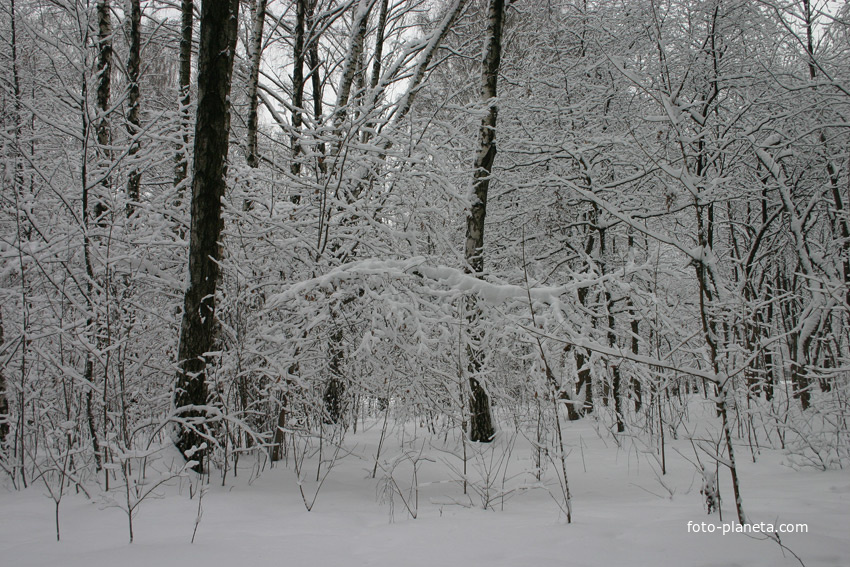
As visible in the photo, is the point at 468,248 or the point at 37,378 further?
the point at 468,248

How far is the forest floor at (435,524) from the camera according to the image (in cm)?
218

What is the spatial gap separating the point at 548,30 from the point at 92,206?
7019mm

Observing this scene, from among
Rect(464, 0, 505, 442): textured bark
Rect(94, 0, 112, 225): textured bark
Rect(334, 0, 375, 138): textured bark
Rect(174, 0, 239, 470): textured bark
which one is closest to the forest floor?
Rect(174, 0, 239, 470): textured bark

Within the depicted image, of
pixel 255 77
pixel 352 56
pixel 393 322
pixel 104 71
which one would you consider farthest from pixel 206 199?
pixel 352 56

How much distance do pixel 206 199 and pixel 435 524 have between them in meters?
2.98

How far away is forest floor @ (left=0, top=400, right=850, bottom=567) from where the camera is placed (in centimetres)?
218

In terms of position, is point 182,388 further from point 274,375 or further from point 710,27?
point 710,27

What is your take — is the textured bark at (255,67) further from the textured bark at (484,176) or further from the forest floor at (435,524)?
the forest floor at (435,524)

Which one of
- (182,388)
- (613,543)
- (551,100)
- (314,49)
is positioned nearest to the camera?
(613,543)

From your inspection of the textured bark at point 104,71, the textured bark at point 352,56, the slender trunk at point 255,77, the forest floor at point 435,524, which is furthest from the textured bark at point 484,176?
the textured bark at point 104,71

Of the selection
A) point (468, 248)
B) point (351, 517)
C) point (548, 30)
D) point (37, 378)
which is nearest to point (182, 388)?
point (37, 378)

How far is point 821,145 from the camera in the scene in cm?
546

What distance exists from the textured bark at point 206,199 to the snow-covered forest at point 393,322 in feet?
0.07

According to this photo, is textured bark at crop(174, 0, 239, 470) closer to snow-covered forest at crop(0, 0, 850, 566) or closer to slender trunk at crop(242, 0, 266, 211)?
snow-covered forest at crop(0, 0, 850, 566)
